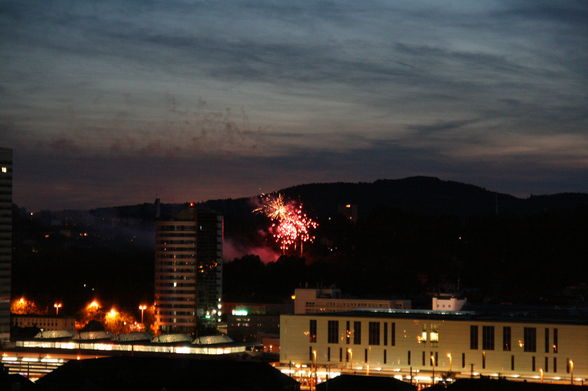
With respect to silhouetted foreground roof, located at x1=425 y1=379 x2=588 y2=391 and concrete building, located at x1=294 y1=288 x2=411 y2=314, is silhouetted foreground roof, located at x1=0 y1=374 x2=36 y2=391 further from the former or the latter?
concrete building, located at x1=294 y1=288 x2=411 y2=314

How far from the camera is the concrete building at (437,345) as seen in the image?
192ft

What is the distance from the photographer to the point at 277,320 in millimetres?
87875

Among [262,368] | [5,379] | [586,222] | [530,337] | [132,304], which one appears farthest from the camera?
[586,222]

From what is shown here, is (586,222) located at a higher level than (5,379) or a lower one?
higher

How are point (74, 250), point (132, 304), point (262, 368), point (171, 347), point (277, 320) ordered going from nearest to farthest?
point (262, 368), point (171, 347), point (277, 320), point (132, 304), point (74, 250)

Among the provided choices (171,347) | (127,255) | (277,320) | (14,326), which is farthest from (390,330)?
(127,255)

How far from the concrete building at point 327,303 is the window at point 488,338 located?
28602 millimetres

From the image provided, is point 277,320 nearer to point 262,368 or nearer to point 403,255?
point 403,255

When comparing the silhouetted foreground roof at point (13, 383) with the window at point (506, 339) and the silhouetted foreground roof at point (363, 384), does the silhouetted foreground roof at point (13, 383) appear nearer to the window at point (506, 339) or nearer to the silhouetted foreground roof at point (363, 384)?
the silhouetted foreground roof at point (363, 384)

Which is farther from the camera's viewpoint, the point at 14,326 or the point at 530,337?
the point at 14,326

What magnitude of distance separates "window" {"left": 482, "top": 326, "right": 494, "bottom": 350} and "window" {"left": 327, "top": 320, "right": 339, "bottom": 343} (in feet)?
26.8

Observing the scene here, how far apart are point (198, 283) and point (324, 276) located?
20.6 m

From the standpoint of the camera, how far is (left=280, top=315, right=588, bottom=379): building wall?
5850 cm

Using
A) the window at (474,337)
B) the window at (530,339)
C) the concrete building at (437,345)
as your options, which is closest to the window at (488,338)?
the concrete building at (437,345)
